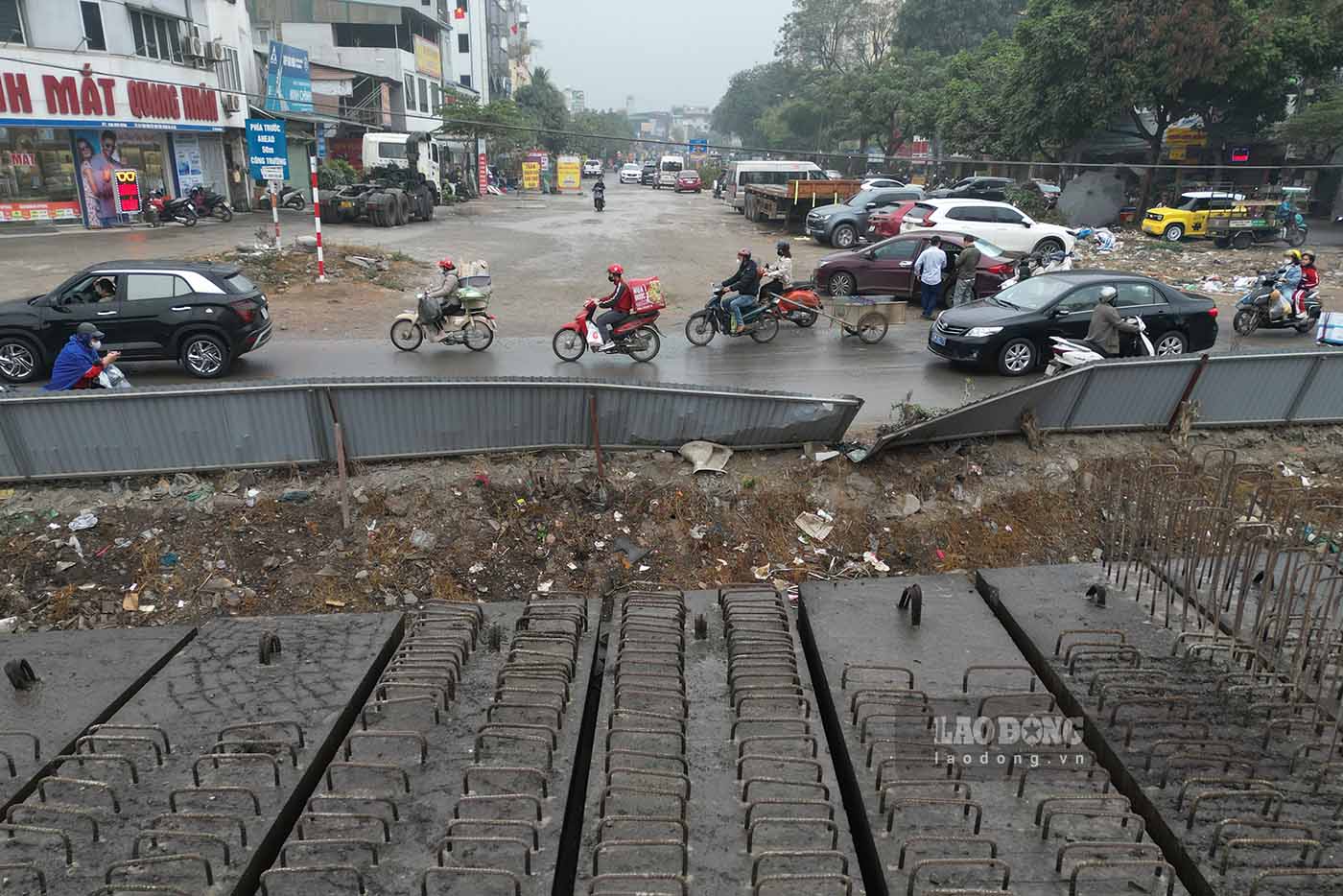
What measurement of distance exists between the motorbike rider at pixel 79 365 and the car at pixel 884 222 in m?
17.8

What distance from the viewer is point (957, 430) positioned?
913cm

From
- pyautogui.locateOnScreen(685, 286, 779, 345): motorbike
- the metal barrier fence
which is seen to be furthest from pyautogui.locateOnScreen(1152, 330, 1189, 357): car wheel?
the metal barrier fence

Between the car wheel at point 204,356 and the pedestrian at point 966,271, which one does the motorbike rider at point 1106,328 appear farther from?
the car wheel at point 204,356

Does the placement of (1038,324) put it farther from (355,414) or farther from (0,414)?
(0,414)

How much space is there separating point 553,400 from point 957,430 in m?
4.25

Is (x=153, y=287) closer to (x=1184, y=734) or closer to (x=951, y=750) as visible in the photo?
(x=951, y=750)

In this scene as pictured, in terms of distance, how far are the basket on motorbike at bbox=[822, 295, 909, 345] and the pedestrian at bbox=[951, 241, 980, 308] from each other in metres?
2.19

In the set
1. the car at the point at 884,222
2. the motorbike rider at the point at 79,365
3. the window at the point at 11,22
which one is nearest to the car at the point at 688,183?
the car at the point at 884,222

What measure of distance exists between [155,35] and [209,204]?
17.1ft

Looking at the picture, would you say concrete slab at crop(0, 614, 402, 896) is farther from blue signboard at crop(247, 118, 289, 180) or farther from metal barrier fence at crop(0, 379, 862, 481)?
blue signboard at crop(247, 118, 289, 180)

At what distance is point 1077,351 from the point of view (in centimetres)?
1105

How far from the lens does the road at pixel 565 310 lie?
11.9 m

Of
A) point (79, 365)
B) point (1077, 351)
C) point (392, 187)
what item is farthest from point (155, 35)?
point (1077, 351)

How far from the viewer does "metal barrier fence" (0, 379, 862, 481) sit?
8.01 metres
